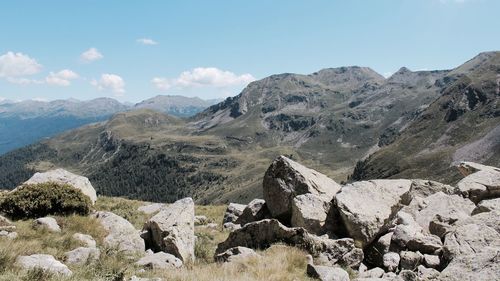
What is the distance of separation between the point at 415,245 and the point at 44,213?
1757 cm

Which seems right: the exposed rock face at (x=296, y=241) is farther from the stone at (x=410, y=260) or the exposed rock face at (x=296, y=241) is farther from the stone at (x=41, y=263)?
the stone at (x=41, y=263)

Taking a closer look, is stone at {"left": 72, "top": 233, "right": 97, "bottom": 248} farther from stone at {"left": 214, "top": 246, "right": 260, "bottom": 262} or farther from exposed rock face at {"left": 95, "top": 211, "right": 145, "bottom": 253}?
stone at {"left": 214, "top": 246, "right": 260, "bottom": 262}

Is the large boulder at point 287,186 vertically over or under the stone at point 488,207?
over

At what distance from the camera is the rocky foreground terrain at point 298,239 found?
11727 millimetres

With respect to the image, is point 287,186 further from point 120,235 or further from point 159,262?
point 159,262

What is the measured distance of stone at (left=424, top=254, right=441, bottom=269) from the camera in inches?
510

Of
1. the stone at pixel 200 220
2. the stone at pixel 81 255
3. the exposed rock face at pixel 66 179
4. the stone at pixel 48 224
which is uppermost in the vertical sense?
the exposed rock face at pixel 66 179

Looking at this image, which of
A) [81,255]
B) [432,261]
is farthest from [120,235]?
[432,261]

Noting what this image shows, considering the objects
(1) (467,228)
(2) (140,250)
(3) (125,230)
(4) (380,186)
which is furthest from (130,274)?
(4) (380,186)

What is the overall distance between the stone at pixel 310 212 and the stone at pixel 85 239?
336 inches

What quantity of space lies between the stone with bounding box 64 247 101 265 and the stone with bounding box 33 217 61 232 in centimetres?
452

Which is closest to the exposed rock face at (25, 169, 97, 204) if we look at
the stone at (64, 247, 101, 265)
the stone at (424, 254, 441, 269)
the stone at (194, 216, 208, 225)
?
the stone at (194, 216, 208, 225)

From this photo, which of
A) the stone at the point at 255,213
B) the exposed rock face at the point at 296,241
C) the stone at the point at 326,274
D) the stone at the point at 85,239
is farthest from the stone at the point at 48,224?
the stone at the point at 326,274

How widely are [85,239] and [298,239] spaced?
8.79m
